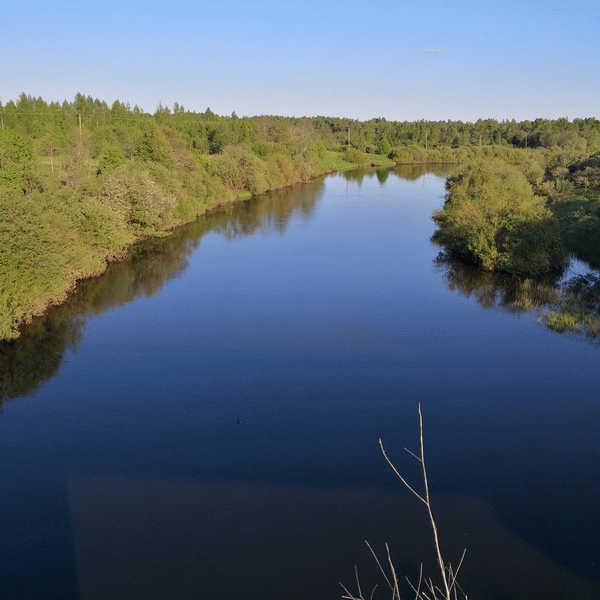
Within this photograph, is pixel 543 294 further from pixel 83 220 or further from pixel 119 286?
pixel 83 220

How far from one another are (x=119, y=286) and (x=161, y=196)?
31.5 feet

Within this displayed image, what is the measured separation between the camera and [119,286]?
2447cm

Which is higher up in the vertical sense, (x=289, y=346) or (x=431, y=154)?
(x=431, y=154)

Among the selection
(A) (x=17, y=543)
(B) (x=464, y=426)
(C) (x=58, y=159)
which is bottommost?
(A) (x=17, y=543)

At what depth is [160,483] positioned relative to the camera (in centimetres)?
1122

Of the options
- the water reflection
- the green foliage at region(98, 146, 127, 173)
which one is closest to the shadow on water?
the green foliage at region(98, 146, 127, 173)

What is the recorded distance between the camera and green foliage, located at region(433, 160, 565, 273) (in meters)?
24.8

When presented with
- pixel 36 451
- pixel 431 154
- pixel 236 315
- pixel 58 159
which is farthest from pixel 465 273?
pixel 431 154

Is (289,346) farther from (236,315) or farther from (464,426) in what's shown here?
(464,426)

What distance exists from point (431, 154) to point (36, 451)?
94.2 m

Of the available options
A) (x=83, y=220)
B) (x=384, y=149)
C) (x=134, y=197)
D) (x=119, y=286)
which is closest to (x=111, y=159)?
(x=134, y=197)

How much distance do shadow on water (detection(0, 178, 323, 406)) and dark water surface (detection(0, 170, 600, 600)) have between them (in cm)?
13

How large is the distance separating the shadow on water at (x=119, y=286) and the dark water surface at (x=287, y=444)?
0.13m

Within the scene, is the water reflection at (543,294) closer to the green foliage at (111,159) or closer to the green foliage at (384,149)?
the green foliage at (111,159)
